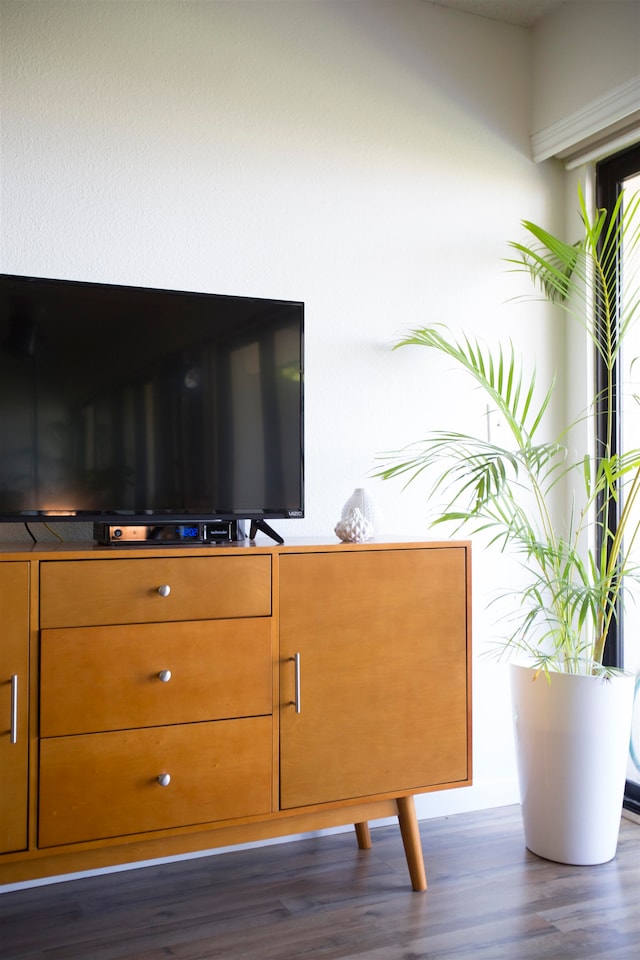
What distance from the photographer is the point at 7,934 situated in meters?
1.83

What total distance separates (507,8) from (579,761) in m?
2.31

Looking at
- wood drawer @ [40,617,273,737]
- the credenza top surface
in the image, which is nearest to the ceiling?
the credenza top surface

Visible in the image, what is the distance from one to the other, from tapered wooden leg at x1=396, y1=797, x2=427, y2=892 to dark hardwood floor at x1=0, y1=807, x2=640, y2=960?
1.4 inches

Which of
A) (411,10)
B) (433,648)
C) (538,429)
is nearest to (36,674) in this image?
(433,648)

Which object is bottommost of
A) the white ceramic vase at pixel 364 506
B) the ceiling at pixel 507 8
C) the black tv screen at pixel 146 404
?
the white ceramic vase at pixel 364 506

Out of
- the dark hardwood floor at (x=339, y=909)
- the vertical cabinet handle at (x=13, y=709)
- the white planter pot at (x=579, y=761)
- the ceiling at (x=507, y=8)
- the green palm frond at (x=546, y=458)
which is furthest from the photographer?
the ceiling at (x=507, y=8)

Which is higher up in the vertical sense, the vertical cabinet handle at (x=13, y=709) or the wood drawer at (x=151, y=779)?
the vertical cabinet handle at (x=13, y=709)

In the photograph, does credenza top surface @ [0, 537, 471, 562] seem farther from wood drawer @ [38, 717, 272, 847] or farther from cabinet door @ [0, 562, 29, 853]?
wood drawer @ [38, 717, 272, 847]

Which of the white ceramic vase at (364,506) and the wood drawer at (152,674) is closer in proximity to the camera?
the wood drawer at (152,674)

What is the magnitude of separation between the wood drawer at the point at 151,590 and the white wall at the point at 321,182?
58 centimetres

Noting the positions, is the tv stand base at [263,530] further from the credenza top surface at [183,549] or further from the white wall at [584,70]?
the white wall at [584,70]

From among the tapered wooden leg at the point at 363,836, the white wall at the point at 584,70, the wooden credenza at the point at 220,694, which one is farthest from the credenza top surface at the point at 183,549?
the white wall at the point at 584,70

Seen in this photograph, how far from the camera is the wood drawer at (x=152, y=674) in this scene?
1.68 m

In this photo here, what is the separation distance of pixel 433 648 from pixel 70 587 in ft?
2.92
